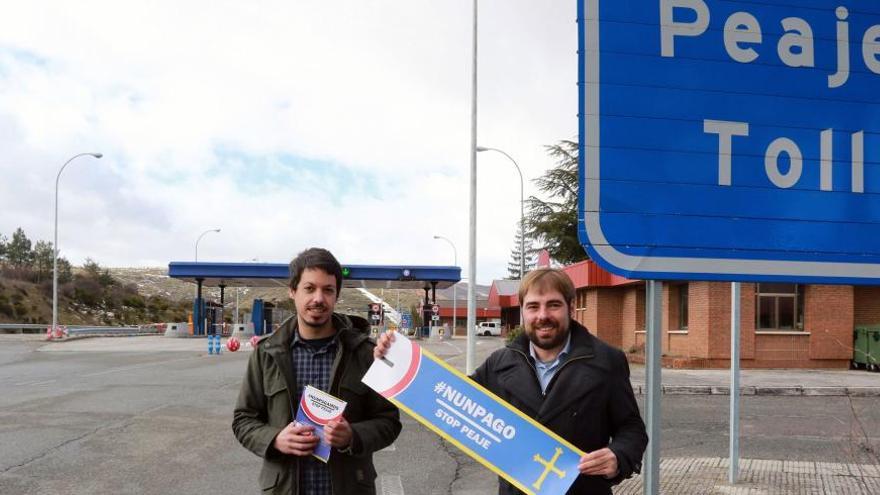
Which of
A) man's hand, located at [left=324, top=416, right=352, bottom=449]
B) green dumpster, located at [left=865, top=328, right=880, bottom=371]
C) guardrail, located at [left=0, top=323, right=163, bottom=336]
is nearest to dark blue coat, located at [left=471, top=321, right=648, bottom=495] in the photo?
man's hand, located at [left=324, top=416, right=352, bottom=449]

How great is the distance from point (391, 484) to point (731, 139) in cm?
513

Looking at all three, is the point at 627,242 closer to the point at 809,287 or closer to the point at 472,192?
the point at 472,192

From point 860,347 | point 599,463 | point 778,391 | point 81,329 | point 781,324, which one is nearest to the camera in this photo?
point 599,463

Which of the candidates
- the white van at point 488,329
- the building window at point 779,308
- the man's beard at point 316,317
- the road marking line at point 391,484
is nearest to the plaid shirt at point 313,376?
the man's beard at point 316,317

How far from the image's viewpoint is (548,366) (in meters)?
2.74

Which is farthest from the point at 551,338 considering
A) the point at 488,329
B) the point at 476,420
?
the point at 488,329

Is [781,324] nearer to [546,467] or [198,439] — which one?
[198,439]

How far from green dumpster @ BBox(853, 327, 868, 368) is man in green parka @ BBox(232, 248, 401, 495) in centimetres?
2221

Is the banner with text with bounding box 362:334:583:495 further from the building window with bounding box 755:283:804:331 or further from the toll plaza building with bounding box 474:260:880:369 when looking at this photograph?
the building window with bounding box 755:283:804:331

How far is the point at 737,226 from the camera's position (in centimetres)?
272

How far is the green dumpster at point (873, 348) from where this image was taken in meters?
21.1

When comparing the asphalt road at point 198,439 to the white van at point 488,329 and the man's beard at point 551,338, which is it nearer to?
the man's beard at point 551,338

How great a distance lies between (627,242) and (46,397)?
1298 centimetres

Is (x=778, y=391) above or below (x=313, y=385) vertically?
below
